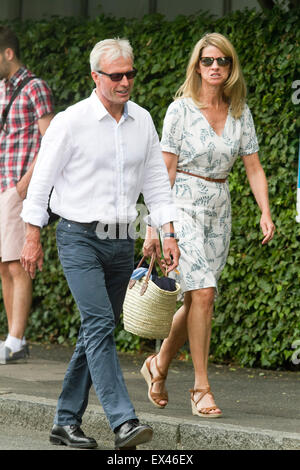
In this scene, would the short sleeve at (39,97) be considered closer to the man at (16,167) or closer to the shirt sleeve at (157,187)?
the man at (16,167)

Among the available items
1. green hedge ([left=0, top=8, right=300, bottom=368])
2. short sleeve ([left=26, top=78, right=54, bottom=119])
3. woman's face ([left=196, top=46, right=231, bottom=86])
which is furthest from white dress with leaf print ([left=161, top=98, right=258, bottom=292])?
short sleeve ([left=26, top=78, right=54, bottom=119])

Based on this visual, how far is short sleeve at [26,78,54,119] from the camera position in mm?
7824

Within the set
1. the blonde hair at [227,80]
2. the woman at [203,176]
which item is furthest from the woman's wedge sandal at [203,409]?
the blonde hair at [227,80]

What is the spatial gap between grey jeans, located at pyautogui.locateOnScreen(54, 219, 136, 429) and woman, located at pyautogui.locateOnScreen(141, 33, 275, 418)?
2.23 ft

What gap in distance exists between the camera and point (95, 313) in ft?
16.6

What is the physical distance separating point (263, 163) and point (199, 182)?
61.1 inches

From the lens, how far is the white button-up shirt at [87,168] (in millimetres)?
5121

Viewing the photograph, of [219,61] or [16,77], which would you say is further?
[16,77]

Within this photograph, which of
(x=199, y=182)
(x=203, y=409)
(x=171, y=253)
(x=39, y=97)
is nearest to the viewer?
(x=171, y=253)

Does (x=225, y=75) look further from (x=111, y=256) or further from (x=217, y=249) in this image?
(x=111, y=256)

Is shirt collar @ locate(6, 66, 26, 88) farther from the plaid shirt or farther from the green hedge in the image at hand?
the green hedge

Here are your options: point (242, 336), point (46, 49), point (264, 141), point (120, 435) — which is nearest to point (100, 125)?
point (120, 435)

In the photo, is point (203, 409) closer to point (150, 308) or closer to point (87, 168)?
point (150, 308)

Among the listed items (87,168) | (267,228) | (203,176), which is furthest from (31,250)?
(267,228)
